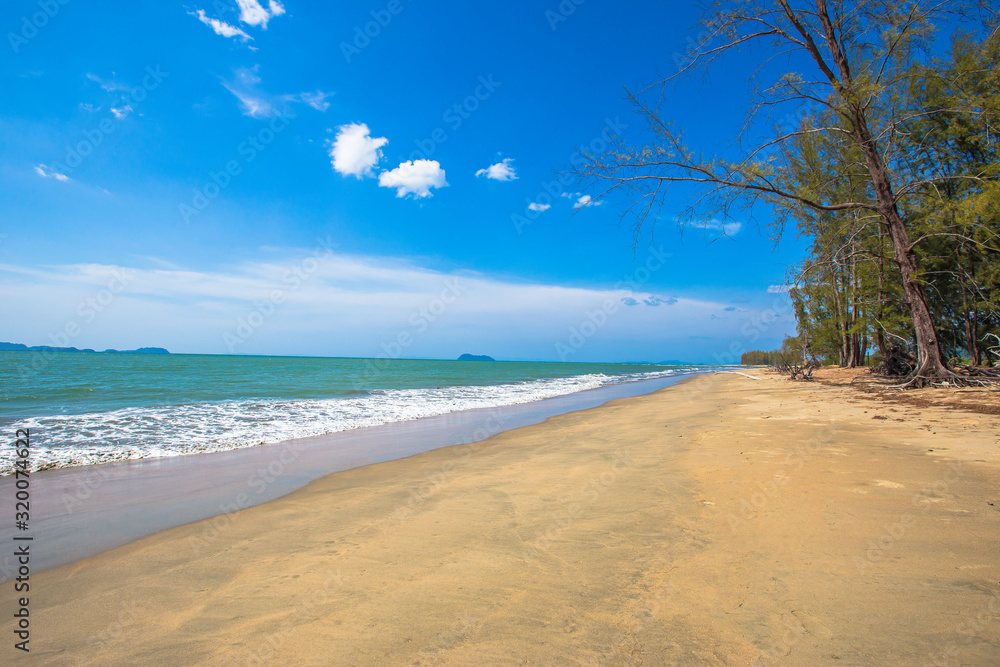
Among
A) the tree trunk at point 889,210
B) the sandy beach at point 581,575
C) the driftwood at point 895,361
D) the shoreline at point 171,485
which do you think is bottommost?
the shoreline at point 171,485

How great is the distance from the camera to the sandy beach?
1.97m

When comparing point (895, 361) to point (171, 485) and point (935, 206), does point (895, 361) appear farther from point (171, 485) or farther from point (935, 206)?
point (171, 485)

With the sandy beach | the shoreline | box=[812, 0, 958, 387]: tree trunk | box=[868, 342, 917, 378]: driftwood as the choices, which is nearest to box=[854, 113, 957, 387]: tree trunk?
box=[812, 0, 958, 387]: tree trunk

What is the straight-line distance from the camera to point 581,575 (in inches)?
104

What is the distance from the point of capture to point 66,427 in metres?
10.0

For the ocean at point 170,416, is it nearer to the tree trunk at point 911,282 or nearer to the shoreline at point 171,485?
the shoreline at point 171,485

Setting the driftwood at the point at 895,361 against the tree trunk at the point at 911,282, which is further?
the driftwood at the point at 895,361

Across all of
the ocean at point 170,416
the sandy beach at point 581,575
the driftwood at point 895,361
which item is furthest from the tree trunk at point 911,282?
the ocean at point 170,416

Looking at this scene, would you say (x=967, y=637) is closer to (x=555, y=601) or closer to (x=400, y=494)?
(x=555, y=601)

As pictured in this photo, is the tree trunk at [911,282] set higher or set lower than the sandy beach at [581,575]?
higher

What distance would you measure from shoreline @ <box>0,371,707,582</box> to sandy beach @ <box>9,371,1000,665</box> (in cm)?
52

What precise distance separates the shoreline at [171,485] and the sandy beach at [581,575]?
0.52 m

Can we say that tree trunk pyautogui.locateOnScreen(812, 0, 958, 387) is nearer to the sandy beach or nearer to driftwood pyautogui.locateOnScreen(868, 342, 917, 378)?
driftwood pyautogui.locateOnScreen(868, 342, 917, 378)

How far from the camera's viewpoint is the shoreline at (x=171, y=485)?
4035 mm
